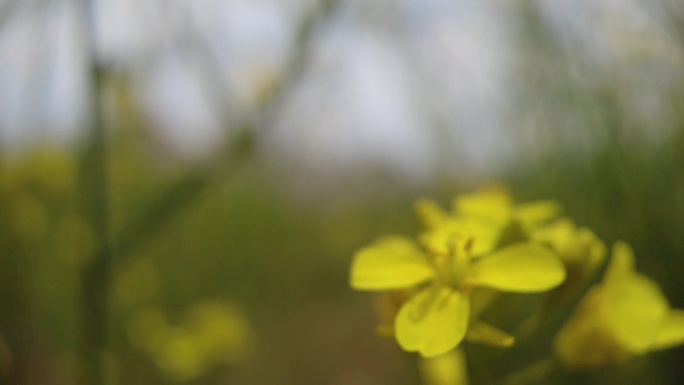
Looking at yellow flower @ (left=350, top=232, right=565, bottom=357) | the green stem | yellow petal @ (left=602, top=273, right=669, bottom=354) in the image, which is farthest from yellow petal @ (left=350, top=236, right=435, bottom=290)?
the green stem

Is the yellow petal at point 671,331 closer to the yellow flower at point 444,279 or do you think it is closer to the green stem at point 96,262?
the yellow flower at point 444,279

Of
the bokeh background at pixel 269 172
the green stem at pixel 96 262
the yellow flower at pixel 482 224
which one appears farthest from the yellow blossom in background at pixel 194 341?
the yellow flower at pixel 482 224

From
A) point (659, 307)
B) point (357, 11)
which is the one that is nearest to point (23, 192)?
point (357, 11)

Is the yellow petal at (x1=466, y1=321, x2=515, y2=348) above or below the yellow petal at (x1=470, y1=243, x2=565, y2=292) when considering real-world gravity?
below

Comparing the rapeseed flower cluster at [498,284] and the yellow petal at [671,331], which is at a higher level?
the rapeseed flower cluster at [498,284]

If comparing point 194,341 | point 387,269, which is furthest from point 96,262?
point 194,341

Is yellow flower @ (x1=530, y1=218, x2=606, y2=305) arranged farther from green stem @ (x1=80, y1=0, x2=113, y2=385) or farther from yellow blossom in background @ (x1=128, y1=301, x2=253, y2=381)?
yellow blossom in background @ (x1=128, y1=301, x2=253, y2=381)

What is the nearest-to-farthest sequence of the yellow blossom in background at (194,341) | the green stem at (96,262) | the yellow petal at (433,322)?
the yellow petal at (433,322) → the green stem at (96,262) → the yellow blossom in background at (194,341)
